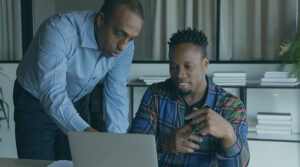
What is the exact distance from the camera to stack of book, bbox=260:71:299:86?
2809 millimetres

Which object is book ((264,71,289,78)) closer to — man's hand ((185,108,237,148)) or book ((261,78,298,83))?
book ((261,78,298,83))

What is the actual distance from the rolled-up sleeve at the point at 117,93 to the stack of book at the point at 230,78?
119cm

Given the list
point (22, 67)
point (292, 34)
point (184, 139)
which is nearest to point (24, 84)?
point (22, 67)

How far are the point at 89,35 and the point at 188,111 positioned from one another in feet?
1.78

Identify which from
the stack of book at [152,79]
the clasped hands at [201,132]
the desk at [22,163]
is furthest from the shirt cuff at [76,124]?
the stack of book at [152,79]

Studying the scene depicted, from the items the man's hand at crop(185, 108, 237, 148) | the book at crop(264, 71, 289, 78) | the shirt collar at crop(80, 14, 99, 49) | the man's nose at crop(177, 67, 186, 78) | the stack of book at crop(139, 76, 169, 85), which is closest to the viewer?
the man's hand at crop(185, 108, 237, 148)

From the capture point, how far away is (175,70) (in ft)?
4.92

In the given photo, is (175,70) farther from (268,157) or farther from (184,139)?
(268,157)

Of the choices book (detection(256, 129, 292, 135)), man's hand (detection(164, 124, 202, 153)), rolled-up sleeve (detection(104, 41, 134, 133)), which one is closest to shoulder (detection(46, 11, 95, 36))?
rolled-up sleeve (detection(104, 41, 134, 133))

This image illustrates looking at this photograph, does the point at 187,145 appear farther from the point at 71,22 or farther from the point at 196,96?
the point at 71,22

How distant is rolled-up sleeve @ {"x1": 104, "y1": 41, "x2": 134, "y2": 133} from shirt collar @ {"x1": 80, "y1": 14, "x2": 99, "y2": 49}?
229 mm

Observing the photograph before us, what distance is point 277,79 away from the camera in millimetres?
2848

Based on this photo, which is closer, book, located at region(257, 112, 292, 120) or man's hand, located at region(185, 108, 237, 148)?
man's hand, located at region(185, 108, 237, 148)

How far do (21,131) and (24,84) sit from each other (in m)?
0.23
